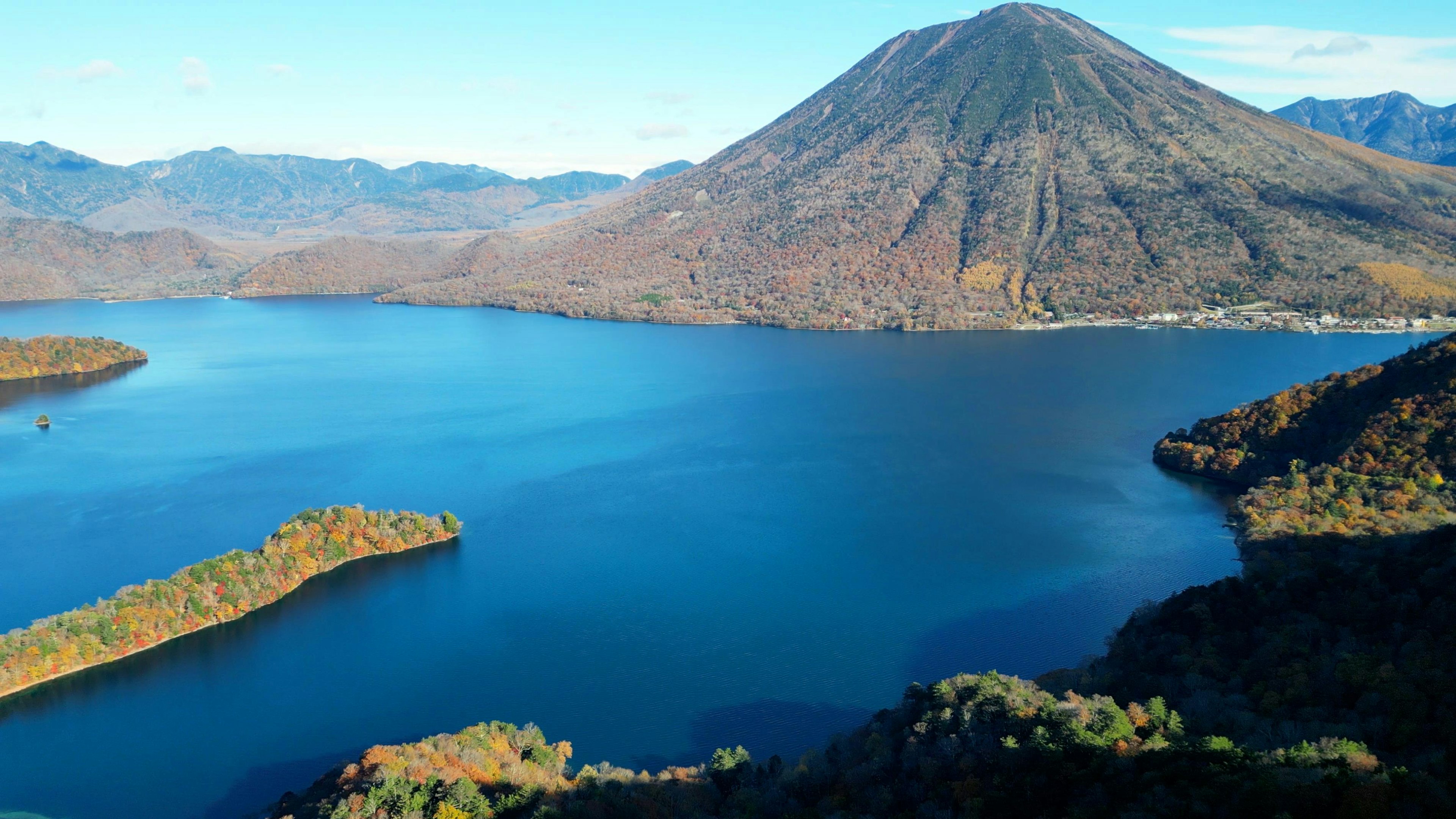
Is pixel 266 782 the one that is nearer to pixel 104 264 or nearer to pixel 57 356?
pixel 57 356

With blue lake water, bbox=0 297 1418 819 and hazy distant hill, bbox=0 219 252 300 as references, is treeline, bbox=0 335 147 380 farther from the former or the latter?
hazy distant hill, bbox=0 219 252 300

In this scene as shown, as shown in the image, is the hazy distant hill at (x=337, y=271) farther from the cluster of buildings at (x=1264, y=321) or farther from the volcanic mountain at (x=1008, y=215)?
the cluster of buildings at (x=1264, y=321)

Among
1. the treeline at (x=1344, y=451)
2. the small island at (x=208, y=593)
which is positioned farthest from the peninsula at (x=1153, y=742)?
the small island at (x=208, y=593)

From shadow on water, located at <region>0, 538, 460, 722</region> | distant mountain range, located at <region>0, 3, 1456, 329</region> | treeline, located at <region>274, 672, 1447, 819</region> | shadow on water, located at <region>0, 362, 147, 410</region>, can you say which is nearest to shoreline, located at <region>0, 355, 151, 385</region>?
shadow on water, located at <region>0, 362, 147, 410</region>

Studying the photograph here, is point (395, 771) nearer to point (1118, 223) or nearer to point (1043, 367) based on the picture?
point (1043, 367)

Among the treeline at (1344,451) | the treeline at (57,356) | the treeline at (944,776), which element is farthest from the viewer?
the treeline at (57,356)

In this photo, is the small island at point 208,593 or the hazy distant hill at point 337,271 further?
the hazy distant hill at point 337,271
